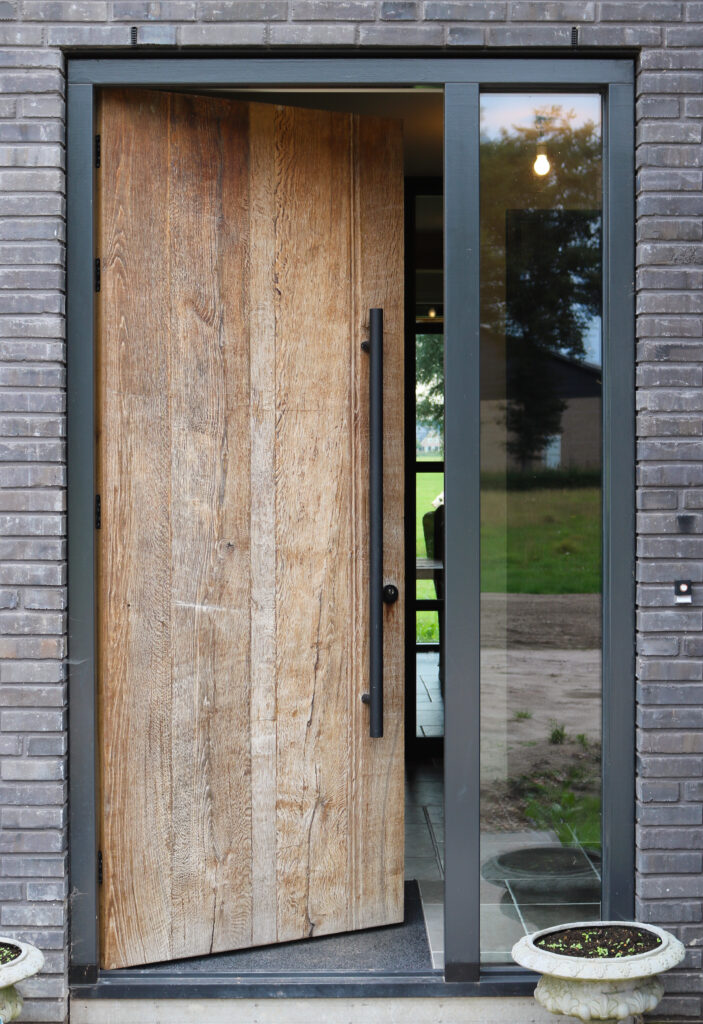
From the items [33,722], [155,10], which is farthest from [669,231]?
[33,722]

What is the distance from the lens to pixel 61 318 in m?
2.46

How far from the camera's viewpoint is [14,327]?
245 cm

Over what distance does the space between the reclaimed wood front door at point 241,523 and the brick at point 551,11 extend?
50 cm

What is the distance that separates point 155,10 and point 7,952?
96.0 inches

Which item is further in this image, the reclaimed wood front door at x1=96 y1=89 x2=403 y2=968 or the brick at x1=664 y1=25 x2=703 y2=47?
the reclaimed wood front door at x1=96 y1=89 x2=403 y2=968

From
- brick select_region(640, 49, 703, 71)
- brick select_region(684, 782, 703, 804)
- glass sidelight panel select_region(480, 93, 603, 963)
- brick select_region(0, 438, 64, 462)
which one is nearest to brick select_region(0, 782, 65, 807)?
brick select_region(0, 438, 64, 462)

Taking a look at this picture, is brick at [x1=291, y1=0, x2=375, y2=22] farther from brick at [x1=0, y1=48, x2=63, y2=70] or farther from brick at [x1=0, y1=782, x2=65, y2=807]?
brick at [x1=0, y1=782, x2=65, y2=807]

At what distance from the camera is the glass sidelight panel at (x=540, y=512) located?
2.56 metres

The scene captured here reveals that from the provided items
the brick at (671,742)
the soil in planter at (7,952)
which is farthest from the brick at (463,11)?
the soil in planter at (7,952)

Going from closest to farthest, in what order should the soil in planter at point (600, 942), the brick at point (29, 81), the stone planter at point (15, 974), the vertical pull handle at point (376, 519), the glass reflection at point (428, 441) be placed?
the stone planter at point (15, 974) < the soil in planter at point (600, 942) < the brick at point (29, 81) < the vertical pull handle at point (376, 519) < the glass reflection at point (428, 441)

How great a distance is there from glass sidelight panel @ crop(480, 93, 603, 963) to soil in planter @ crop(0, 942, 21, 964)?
122 centimetres

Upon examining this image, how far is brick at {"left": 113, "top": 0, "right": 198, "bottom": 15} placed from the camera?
245 centimetres

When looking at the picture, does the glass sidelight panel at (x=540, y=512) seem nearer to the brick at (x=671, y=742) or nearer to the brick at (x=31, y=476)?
the brick at (x=671, y=742)

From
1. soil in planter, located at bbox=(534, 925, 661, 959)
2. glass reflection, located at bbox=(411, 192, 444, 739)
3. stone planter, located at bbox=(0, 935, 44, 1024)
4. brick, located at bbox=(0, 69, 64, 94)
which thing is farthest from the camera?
glass reflection, located at bbox=(411, 192, 444, 739)
